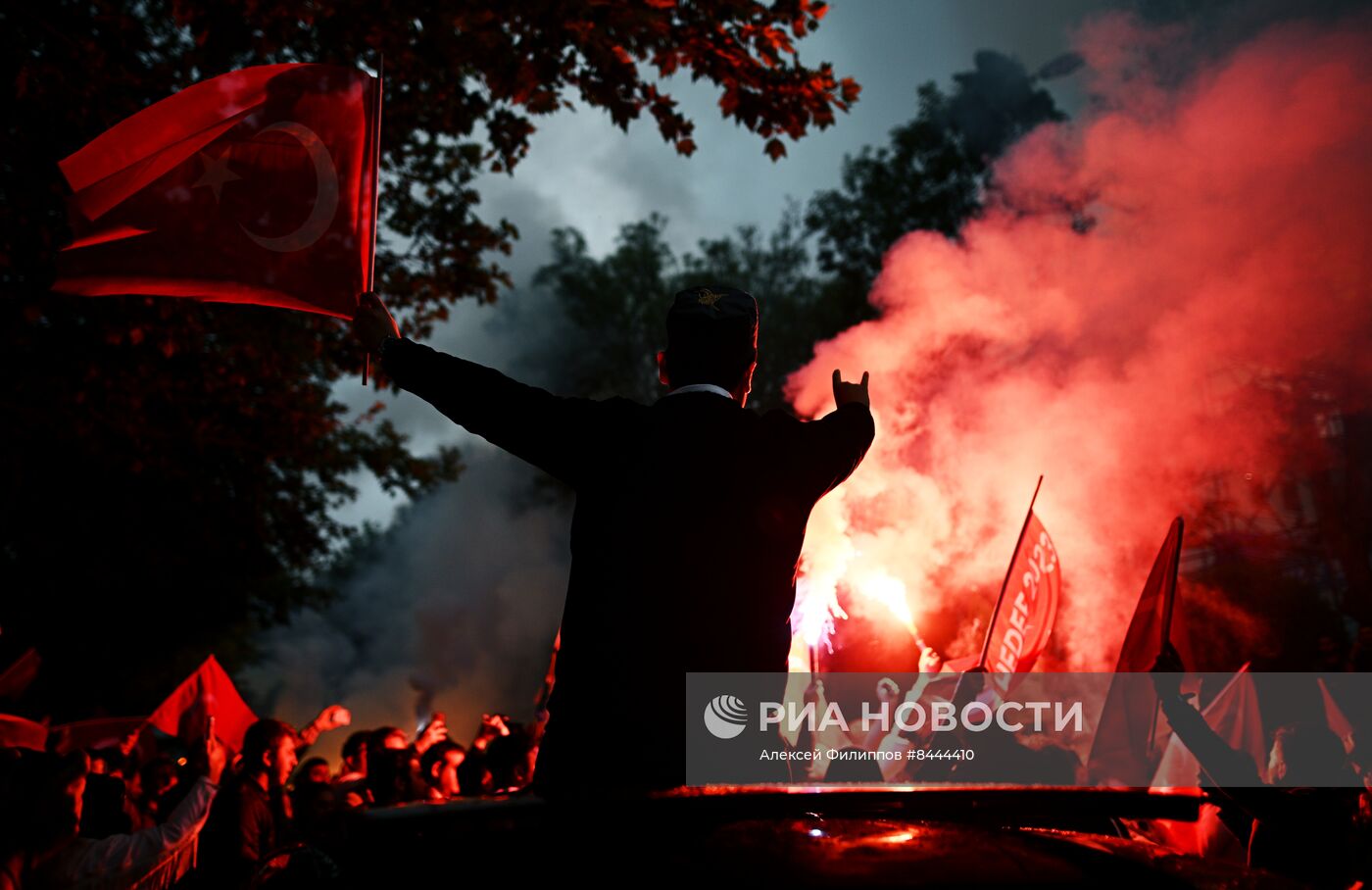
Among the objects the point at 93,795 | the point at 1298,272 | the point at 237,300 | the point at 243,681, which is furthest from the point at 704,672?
the point at 243,681

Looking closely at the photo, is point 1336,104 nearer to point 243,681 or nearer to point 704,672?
point 704,672

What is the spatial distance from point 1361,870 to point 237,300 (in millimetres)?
5580

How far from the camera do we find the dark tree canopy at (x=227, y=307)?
7.03 metres

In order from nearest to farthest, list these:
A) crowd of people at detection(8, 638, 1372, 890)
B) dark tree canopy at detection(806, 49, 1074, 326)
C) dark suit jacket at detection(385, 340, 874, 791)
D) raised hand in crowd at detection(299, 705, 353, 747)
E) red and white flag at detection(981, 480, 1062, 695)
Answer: dark suit jacket at detection(385, 340, 874, 791)
crowd of people at detection(8, 638, 1372, 890)
red and white flag at detection(981, 480, 1062, 695)
raised hand in crowd at detection(299, 705, 353, 747)
dark tree canopy at detection(806, 49, 1074, 326)

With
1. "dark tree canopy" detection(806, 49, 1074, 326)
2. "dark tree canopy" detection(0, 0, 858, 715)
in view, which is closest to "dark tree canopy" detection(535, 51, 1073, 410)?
"dark tree canopy" detection(806, 49, 1074, 326)

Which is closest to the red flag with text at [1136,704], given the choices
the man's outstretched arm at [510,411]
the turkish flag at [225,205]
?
the man's outstretched arm at [510,411]

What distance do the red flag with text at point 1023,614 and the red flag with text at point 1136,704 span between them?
0.75m

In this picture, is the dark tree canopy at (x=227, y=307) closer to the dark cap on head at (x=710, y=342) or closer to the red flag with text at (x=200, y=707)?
the red flag with text at (x=200, y=707)

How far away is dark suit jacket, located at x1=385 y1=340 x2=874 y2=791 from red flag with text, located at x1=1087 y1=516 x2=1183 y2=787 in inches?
137

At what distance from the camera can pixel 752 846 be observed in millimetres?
1420

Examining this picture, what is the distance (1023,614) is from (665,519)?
490cm

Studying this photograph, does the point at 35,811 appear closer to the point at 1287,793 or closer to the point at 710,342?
the point at 710,342

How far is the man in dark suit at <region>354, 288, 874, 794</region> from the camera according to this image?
2.10 metres

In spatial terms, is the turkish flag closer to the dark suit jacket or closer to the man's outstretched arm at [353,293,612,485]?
the man's outstretched arm at [353,293,612,485]
